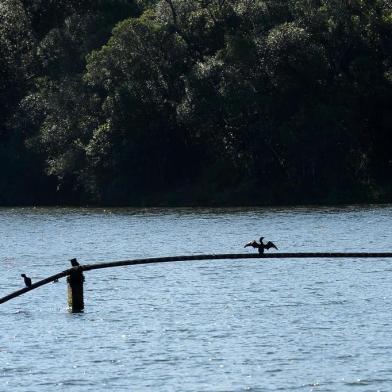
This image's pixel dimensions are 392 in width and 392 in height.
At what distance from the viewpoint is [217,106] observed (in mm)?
124500

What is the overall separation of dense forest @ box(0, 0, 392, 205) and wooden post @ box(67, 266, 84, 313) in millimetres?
69354

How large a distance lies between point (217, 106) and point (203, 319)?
7193 cm

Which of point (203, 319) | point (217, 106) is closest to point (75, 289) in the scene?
point (203, 319)

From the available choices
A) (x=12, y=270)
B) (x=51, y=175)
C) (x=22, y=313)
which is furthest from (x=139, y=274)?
(x=51, y=175)

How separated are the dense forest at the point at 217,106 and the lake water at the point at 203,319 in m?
29.8

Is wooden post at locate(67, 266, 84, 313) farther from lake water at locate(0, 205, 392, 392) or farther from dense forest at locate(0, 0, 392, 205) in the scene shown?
dense forest at locate(0, 0, 392, 205)

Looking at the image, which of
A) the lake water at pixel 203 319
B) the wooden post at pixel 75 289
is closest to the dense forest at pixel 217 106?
the lake water at pixel 203 319

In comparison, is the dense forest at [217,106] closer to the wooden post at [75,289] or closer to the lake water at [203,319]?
the lake water at [203,319]

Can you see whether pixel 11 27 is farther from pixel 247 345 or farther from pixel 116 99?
pixel 247 345

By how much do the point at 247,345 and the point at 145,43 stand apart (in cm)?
8364

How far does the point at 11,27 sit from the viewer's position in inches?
5856

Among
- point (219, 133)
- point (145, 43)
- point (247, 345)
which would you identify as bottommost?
point (247, 345)

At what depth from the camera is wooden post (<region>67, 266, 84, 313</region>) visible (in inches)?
2071

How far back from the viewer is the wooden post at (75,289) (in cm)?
5260
